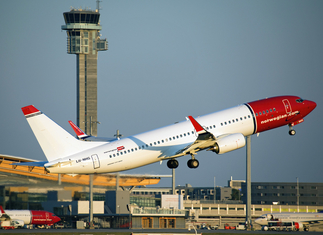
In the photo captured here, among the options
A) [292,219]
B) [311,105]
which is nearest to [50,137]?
[311,105]

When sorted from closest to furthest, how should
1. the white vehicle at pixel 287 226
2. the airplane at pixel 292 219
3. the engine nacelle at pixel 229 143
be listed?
the engine nacelle at pixel 229 143, the white vehicle at pixel 287 226, the airplane at pixel 292 219

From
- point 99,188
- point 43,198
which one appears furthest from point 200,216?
point 43,198

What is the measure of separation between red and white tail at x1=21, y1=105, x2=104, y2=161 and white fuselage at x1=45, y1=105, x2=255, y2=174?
0.74 metres

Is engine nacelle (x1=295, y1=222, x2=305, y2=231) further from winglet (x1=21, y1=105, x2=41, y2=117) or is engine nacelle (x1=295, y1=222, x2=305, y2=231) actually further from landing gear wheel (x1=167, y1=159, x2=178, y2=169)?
winglet (x1=21, y1=105, x2=41, y2=117)

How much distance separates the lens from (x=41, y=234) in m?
72.8

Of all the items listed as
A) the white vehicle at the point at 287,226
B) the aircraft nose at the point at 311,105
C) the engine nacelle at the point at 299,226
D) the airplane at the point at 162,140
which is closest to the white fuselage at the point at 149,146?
the airplane at the point at 162,140

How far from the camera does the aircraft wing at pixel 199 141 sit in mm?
53938

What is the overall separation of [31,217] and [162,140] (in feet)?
164

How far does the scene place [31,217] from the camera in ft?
314

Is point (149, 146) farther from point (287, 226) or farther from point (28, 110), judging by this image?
point (287, 226)

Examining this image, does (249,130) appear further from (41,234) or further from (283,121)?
(41,234)

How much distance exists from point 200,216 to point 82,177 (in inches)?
1302

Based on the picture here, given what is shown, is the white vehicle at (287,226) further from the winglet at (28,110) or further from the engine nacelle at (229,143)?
the winglet at (28,110)

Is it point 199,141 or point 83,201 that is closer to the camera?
point 199,141
